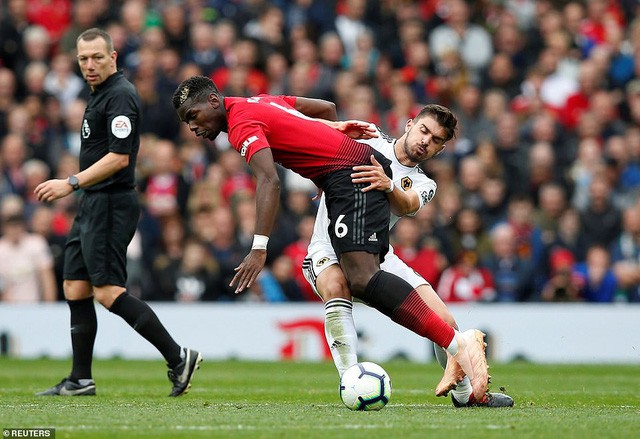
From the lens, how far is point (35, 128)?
1716 centimetres

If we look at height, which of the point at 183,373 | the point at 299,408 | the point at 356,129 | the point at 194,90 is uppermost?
the point at 194,90

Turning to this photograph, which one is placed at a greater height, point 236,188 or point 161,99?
point 161,99

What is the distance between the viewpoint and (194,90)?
8047 millimetres

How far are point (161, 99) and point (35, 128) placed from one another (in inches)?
70.0

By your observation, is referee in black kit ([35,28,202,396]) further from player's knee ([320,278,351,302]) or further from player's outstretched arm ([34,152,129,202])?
player's knee ([320,278,351,302])

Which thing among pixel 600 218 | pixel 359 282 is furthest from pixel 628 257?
pixel 359 282

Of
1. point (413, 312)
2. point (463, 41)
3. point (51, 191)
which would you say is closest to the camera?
point (413, 312)

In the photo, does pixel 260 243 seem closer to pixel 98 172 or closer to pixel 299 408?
pixel 299 408

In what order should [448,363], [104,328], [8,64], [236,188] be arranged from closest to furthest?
[448,363], [104,328], [236,188], [8,64]

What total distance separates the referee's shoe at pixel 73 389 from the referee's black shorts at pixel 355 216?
243 centimetres

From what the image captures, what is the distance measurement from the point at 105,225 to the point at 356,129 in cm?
205

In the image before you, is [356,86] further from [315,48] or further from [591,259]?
[591,259]

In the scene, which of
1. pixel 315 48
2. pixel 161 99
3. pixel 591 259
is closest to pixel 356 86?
pixel 315 48

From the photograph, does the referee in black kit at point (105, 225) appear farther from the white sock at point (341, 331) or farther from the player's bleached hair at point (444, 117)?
the player's bleached hair at point (444, 117)
